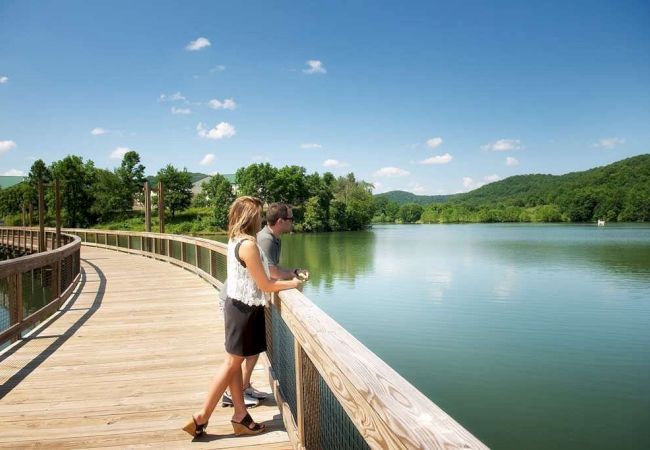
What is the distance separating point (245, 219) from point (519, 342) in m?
12.3

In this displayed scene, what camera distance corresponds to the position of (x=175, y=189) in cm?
7456

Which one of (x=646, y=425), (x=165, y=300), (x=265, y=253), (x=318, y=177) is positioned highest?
(x=318, y=177)

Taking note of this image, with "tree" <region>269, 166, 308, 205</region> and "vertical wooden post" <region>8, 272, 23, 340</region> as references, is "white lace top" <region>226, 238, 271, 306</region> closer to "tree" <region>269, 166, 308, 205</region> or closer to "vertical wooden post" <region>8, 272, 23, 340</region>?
"vertical wooden post" <region>8, 272, 23, 340</region>

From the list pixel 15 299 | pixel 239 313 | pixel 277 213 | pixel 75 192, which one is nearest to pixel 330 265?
pixel 15 299

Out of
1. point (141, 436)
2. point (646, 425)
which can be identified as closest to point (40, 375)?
point (141, 436)

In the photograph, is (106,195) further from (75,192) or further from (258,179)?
(258,179)

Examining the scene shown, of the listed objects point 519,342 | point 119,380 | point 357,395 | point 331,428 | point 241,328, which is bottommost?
point 519,342

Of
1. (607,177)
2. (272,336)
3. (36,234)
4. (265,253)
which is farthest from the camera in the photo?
(607,177)

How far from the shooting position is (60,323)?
20.3 feet

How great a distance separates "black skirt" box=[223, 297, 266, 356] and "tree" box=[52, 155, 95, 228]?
6963 cm

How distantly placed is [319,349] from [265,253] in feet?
4.77

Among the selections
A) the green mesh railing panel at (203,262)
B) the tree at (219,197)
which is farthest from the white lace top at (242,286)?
the tree at (219,197)

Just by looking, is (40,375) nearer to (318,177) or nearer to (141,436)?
(141,436)

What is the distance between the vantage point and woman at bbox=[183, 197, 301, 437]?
8.89ft
